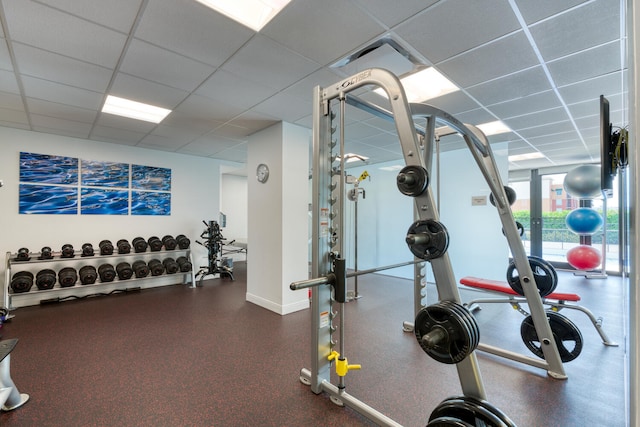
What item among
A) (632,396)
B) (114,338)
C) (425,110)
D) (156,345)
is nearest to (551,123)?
(425,110)

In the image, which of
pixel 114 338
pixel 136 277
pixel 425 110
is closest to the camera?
pixel 425 110

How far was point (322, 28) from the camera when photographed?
6.74 ft

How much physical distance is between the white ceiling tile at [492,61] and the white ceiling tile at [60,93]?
11.7 ft

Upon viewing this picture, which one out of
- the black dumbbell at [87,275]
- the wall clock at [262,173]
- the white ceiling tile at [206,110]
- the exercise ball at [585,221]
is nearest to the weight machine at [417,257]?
the white ceiling tile at [206,110]

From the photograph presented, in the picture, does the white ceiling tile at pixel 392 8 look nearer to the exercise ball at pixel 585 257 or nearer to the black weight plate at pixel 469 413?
the black weight plate at pixel 469 413

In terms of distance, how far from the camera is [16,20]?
1935mm

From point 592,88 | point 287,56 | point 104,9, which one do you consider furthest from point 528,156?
point 104,9

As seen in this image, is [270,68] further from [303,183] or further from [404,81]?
[303,183]

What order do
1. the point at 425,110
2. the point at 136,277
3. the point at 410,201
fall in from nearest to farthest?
1. the point at 425,110
2. the point at 136,277
3. the point at 410,201

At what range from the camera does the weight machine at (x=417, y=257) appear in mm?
1336

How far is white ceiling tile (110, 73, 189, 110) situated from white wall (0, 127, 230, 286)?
7.89 ft

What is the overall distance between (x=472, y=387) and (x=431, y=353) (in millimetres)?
259

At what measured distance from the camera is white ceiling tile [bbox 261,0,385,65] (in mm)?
1869

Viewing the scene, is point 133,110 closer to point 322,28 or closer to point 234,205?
point 322,28
